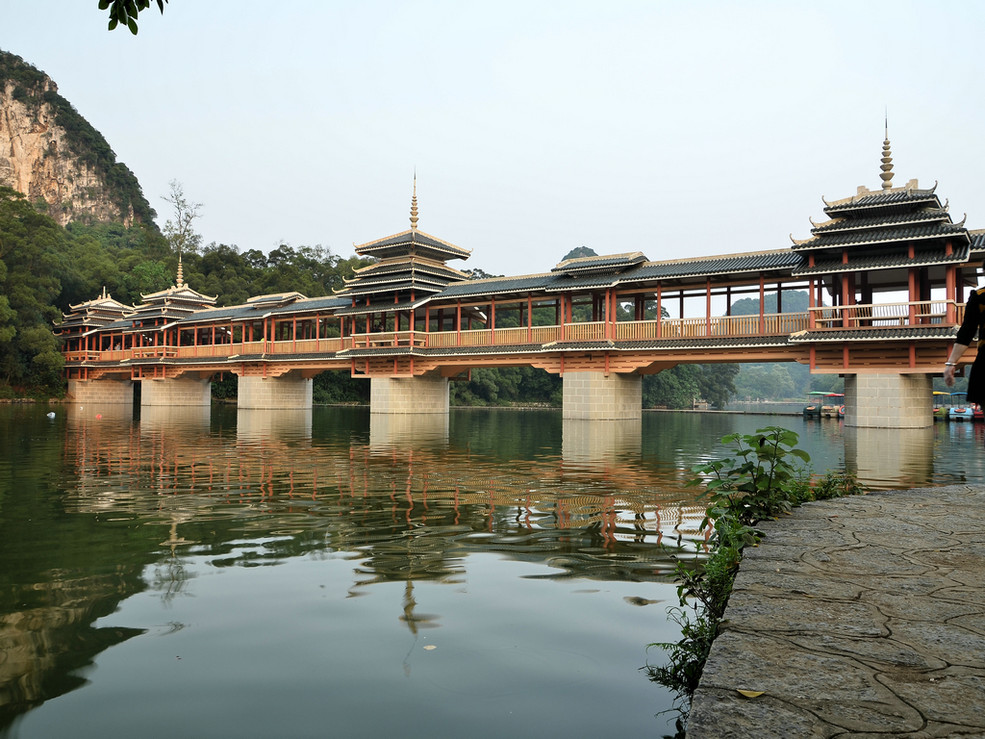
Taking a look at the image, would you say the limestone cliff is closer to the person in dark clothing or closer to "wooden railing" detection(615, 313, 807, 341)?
"wooden railing" detection(615, 313, 807, 341)

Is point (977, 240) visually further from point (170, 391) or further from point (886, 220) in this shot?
point (170, 391)

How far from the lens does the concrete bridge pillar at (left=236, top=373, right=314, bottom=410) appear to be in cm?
3806

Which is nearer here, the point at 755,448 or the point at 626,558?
the point at 626,558

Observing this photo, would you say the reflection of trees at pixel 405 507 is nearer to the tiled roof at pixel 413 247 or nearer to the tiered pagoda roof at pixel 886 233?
the tiered pagoda roof at pixel 886 233

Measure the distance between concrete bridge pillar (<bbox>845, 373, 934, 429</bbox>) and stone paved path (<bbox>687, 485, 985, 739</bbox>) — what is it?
714 inches

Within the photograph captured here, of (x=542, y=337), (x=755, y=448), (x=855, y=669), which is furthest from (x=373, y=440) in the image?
(x=855, y=669)

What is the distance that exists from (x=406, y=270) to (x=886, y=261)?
759 inches

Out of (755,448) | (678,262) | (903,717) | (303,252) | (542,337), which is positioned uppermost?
(303,252)

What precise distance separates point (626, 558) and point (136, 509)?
19.4 ft

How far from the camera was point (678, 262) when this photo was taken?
25641mm

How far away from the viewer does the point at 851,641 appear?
3160 millimetres

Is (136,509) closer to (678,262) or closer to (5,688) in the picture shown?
(5,688)

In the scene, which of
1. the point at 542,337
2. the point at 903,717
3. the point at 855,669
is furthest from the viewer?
the point at 542,337

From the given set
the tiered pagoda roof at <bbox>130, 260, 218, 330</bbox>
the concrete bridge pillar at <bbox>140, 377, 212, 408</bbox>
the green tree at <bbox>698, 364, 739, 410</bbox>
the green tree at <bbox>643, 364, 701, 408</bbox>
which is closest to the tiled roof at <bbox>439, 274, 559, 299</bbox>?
the concrete bridge pillar at <bbox>140, 377, 212, 408</bbox>
